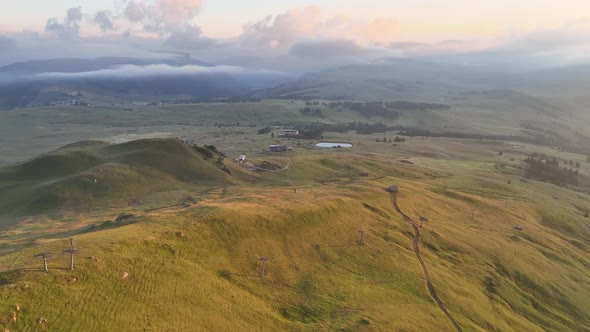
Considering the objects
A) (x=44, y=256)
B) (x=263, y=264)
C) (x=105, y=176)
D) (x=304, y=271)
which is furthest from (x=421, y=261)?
(x=105, y=176)

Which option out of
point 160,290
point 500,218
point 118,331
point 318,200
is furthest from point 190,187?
point 500,218

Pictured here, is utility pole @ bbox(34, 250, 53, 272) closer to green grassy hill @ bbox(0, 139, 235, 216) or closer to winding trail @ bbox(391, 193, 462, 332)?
winding trail @ bbox(391, 193, 462, 332)

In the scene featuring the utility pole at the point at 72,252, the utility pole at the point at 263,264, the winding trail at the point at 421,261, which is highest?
the utility pole at the point at 72,252

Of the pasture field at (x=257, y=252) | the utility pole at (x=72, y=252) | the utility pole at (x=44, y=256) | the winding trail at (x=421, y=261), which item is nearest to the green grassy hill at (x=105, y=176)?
the pasture field at (x=257, y=252)

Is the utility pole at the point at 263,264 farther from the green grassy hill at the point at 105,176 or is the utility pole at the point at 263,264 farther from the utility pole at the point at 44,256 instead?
the green grassy hill at the point at 105,176

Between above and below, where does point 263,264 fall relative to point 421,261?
above

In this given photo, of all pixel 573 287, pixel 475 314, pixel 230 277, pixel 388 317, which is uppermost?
pixel 230 277

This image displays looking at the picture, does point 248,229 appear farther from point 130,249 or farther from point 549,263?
point 549,263

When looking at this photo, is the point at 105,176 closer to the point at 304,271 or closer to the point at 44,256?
the point at 44,256
